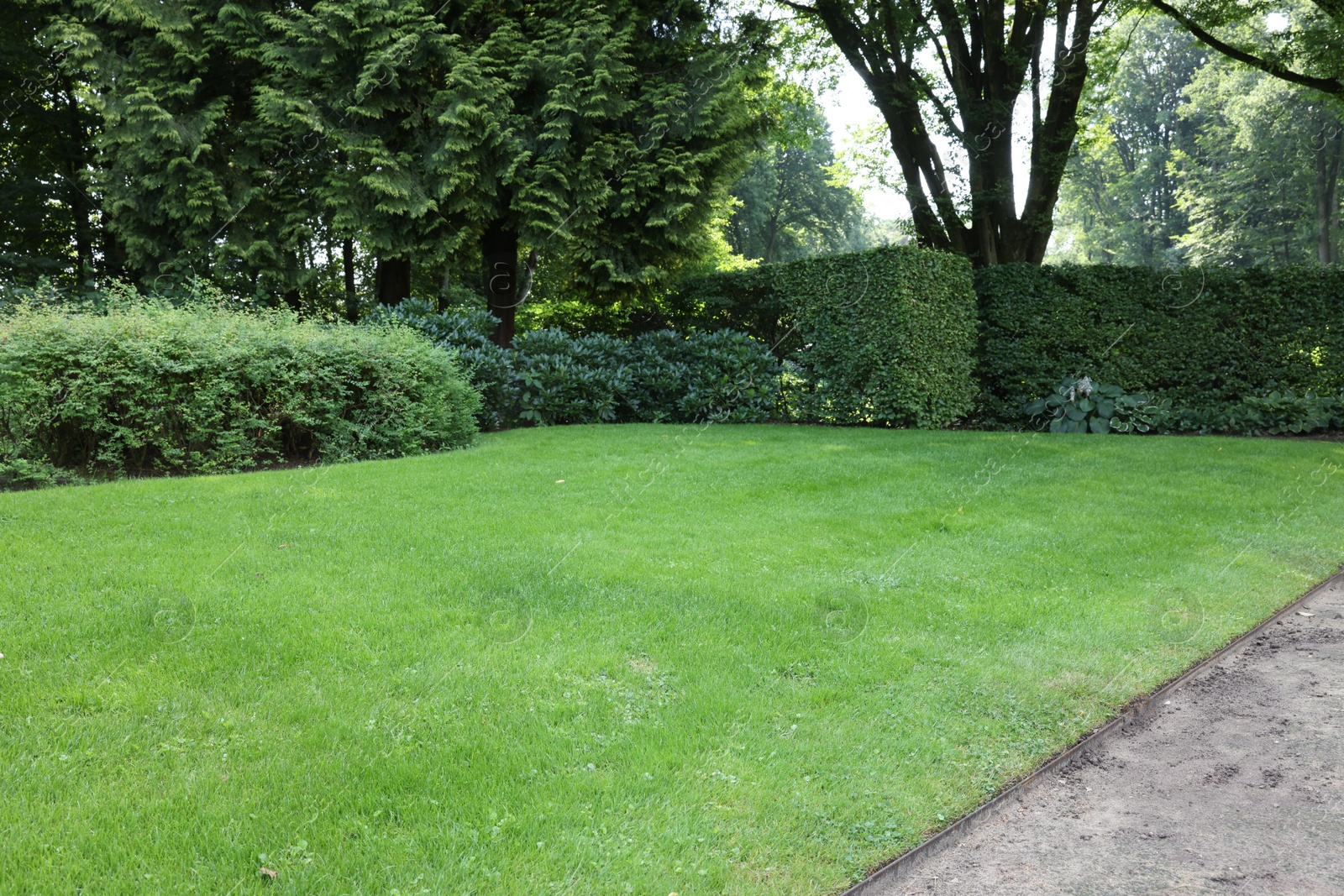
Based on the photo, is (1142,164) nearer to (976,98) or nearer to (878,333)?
(976,98)

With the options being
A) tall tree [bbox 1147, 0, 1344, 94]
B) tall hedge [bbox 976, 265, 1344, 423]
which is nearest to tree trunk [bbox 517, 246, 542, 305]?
tall hedge [bbox 976, 265, 1344, 423]

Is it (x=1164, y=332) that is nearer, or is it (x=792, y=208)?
(x=1164, y=332)

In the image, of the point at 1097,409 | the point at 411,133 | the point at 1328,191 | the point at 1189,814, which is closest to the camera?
the point at 1189,814

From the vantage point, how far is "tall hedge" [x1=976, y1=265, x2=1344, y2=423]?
12.5 m

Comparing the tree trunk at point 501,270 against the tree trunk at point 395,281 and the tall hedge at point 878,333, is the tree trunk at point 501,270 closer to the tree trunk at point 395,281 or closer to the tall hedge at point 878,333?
the tree trunk at point 395,281

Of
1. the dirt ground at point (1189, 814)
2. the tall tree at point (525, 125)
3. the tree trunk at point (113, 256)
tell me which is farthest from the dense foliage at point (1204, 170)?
the tree trunk at point (113, 256)

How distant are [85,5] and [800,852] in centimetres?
1885

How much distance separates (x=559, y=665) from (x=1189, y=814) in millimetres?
2585

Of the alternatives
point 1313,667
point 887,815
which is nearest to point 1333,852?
point 887,815

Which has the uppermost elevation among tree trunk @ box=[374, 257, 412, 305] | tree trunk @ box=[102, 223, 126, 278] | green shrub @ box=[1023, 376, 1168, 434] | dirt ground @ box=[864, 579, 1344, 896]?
tree trunk @ box=[102, 223, 126, 278]

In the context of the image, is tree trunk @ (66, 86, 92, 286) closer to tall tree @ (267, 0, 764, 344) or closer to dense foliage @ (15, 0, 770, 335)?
dense foliage @ (15, 0, 770, 335)

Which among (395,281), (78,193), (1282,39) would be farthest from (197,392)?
(1282,39)

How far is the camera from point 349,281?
21156 millimetres

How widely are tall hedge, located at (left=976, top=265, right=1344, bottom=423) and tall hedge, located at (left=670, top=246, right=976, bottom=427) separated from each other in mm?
840
